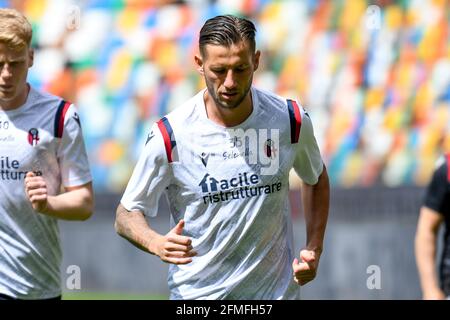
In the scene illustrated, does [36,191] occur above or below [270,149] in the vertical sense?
below

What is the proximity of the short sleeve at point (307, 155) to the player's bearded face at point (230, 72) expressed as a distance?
0.45 meters

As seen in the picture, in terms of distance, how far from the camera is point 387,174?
1339 cm

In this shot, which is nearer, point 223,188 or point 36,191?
point 223,188

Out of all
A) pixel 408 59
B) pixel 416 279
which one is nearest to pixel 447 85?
pixel 408 59

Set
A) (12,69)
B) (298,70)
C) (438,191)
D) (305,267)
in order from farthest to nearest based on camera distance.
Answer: (298,70) < (438,191) < (12,69) < (305,267)

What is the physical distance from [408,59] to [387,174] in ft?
4.57

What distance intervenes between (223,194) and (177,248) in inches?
21.2

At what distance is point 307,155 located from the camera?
6.11m

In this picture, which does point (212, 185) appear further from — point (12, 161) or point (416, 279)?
point (416, 279)

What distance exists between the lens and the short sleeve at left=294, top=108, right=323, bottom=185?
6.05 meters

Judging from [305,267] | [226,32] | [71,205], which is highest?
[226,32]

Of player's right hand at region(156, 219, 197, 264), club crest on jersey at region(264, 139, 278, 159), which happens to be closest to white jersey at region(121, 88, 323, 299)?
club crest on jersey at region(264, 139, 278, 159)

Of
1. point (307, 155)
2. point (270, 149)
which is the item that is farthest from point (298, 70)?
point (270, 149)

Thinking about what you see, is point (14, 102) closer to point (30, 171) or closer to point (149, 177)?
point (30, 171)
